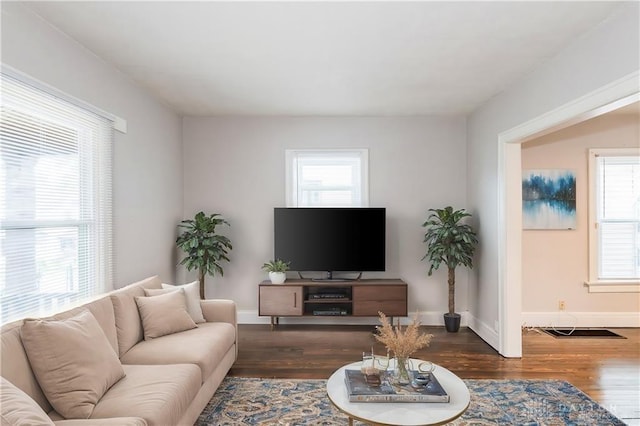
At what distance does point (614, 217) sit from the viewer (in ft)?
16.4

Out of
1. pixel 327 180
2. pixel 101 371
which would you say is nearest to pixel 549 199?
pixel 327 180

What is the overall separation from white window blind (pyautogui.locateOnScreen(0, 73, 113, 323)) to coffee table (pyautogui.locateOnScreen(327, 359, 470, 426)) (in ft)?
6.68

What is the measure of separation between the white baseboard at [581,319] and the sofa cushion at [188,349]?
12.8 ft

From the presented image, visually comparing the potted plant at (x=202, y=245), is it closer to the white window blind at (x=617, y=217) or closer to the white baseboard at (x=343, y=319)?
the white baseboard at (x=343, y=319)

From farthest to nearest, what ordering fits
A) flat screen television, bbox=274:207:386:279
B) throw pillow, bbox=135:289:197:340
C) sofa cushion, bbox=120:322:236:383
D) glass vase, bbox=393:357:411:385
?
flat screen television, bbox=274:207:386:279 < throw pillow, bbox=135:289:197:340 < sofa cushion, bbox=120:322:236:383 < glass vase, bbox=393:357:411:385

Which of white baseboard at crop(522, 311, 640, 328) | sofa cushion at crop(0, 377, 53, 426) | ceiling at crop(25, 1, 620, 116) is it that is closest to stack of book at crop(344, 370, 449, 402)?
sofa cushion at crop(0, 377, 53, 426)

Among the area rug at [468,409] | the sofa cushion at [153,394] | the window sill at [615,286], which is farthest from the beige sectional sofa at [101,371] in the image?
the window sill at [615,286]

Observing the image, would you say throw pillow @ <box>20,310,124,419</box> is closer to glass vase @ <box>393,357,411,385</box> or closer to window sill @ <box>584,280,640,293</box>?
glass vase @ <box>393,357,411,385</box>

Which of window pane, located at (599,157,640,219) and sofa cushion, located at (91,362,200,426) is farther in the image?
window pane, located at (599,157,640,219)

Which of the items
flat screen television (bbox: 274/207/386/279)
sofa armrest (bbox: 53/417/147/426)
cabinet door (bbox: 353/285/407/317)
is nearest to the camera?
sofa armrest (bbox: 53/417/147/426)

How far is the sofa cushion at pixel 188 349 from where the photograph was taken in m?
2.65

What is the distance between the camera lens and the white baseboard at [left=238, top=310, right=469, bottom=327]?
16.8 feet

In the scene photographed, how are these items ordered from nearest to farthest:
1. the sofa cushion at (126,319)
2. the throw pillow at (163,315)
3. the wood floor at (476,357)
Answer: the sofa cushion at (126,319)
the throw pillow at (163,315)
the wood floor at (476,357)

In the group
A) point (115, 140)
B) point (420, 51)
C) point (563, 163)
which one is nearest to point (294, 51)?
point (420, 51)
